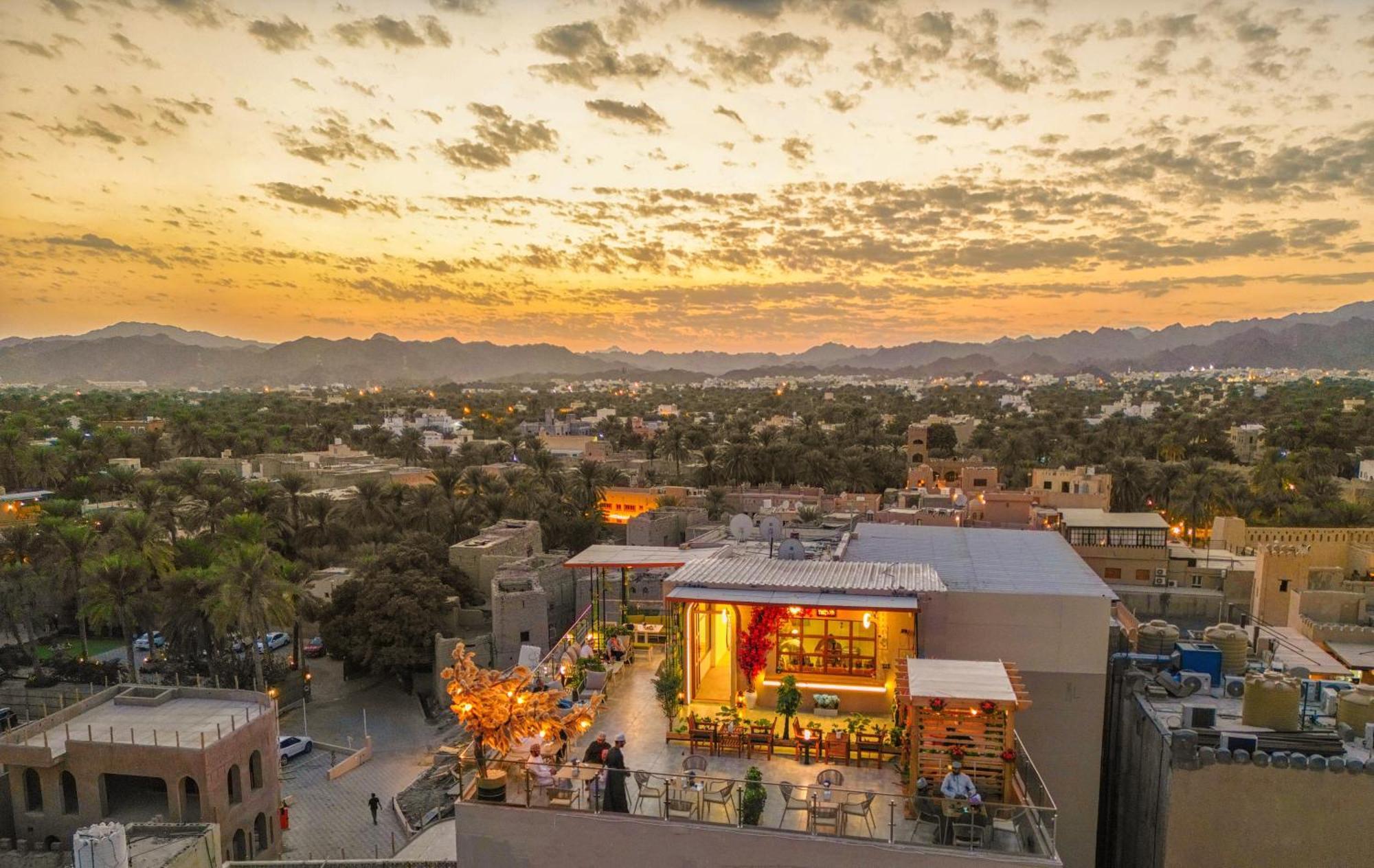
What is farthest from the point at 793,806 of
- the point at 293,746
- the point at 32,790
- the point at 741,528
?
the point at 293,746

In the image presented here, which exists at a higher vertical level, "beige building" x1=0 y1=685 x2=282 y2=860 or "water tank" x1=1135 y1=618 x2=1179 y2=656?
"water tank" x1=1135 y1=618 x2=1179 y2=656

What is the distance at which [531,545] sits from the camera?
119 feet

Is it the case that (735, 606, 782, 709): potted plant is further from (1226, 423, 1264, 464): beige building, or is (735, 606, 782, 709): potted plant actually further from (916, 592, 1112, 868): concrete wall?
(1226, 423, 1264, 464): beige building

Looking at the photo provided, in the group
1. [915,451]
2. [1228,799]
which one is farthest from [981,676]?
[915,451]

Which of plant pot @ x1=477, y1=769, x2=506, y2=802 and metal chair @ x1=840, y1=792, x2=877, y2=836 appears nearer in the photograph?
metal chair @ x1=840, y1=792, x2=877, y2=836

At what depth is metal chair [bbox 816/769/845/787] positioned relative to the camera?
27.5ft

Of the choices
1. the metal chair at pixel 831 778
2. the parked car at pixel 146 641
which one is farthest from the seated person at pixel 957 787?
the parked car at pixel 146 641

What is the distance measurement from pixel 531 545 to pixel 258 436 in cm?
4956

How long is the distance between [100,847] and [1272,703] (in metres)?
18.6

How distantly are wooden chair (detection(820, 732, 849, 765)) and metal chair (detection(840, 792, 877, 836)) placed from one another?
46.1 inches

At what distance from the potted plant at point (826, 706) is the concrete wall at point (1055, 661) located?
2118mm

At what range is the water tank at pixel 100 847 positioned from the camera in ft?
44.3

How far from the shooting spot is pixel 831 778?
862cm

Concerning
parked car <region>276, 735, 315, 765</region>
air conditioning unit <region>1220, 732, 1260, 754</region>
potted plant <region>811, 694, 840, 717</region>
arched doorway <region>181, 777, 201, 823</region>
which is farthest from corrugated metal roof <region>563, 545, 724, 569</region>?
parked car <region>276, 735, 315, 765</region>
